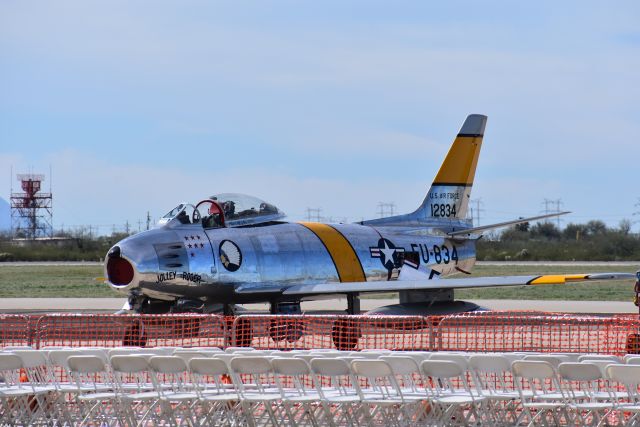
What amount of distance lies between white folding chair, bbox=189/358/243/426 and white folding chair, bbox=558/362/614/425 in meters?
2.95

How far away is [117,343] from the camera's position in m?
20.5

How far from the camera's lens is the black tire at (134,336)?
18.1 metres

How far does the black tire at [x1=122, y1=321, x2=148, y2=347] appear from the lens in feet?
59.4

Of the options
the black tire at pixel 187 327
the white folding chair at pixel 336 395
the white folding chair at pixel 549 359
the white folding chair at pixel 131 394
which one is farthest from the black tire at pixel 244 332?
the white folding chair at pixel 549 359

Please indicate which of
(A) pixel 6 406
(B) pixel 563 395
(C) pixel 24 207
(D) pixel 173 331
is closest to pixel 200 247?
(D) pixel 173 331

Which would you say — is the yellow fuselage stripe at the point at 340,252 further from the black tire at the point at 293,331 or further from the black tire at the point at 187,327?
the black tire at the point at 293,331

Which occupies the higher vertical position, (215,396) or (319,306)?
(215,396)

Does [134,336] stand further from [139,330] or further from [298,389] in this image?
[298,389]

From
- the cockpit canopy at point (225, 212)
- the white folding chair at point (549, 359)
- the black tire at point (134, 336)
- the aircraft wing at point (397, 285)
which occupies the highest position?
the cockpit canopy at point (225, 212)

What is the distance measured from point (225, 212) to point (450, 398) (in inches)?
493

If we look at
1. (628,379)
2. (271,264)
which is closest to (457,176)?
(271,264)

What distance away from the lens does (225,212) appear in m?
22.8

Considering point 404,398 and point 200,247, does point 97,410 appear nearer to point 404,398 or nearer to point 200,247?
point 404,398

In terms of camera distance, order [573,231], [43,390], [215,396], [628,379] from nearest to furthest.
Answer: [628,379]
[215,396]
[43,390]
[573,231]
